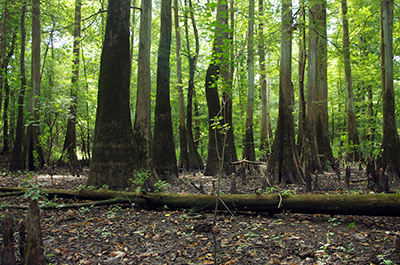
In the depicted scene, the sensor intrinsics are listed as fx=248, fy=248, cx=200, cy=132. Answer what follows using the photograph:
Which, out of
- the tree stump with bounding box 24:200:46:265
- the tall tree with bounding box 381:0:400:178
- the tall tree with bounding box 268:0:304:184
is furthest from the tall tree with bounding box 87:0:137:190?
the tall tree with bounding box 381:0:400:178

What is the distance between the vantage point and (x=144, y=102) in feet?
22.7

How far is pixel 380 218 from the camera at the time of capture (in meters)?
4.21

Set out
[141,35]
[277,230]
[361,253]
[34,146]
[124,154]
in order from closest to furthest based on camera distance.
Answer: [361,253] < [277,230] < [124,154] < [141,35] < [34,146]

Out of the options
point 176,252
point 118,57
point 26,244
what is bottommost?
point 176,252

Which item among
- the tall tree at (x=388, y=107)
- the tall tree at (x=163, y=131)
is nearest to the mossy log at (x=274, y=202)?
the tall tree at (x=163, y=131)

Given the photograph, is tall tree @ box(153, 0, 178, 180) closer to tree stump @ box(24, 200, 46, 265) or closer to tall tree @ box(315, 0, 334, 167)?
tree stump @ box(24, 200, 46, 265)

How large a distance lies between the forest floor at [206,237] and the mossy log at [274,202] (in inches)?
8.0

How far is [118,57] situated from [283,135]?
16.8 feet

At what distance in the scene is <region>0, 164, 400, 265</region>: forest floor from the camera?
3197 mm

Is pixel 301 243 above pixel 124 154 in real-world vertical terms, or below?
below

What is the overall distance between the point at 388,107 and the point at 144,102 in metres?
7.62

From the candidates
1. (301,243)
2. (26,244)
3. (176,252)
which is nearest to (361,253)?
(301,243)

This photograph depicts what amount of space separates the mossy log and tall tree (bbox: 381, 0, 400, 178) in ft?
15.4

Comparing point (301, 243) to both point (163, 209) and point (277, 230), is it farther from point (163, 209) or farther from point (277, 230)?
point (163, 209)
